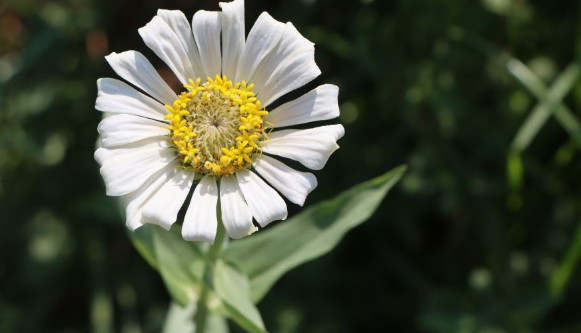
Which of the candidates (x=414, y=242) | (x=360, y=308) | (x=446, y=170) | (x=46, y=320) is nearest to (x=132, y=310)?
(x=46, y=320)

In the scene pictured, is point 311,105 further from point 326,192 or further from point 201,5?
point 201,5

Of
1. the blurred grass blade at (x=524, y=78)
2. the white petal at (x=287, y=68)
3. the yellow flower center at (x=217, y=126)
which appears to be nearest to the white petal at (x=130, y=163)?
the yellow flower center at (x=217, y=126)

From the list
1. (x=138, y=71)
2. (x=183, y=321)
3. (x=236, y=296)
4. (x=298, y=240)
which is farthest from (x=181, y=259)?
(x=138, y=71)

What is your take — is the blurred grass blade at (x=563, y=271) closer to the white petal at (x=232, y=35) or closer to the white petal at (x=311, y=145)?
the white petal at (x=311, y=145)

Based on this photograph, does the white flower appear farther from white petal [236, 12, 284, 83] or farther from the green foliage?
the green foliage

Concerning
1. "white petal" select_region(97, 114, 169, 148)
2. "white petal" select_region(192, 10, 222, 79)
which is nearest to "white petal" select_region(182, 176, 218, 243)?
"white petal" select_region(97, 114, 169, 148)

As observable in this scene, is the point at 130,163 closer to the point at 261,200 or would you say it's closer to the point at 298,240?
the point at 261,200
